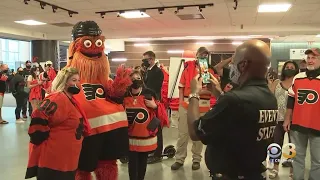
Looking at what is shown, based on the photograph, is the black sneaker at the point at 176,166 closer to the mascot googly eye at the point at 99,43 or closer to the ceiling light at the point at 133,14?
the mascot googly eye at the point at 99,43

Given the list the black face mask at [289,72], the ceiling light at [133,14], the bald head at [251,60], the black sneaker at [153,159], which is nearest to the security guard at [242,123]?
the bald head at [251,60]

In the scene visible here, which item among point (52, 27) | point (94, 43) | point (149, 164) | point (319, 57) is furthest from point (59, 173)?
point (52, 27)

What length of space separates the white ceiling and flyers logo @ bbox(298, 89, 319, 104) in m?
3.98

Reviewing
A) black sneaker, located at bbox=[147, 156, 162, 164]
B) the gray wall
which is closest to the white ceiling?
black sneaker, located at bbox=[147, 156, 162, 164]

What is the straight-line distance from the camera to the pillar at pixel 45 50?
13.9 m

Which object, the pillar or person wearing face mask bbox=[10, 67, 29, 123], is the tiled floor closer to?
person wearing face mask bbox=[10, 67, 29, 123]

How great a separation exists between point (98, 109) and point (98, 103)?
0.06m

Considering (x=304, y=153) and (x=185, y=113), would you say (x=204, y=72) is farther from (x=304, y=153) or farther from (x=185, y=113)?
(x=185, y=113)

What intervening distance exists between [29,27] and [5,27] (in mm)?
885

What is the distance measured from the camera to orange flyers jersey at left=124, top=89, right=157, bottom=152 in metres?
3.20

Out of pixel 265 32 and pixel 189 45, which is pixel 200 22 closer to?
pixel 265 32

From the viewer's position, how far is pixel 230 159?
4.91ft

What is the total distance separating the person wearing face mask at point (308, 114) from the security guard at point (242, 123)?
206 cm

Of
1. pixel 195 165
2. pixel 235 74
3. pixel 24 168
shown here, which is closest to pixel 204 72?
pixel 235 74
